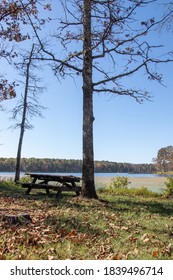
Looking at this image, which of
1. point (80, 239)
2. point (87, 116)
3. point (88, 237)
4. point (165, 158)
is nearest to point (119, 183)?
point (87, 116)

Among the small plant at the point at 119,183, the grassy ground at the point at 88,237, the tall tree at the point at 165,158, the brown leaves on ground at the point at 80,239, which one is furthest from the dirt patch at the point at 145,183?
the tall tree at the point at 165,158

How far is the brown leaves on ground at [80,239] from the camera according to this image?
190 inches

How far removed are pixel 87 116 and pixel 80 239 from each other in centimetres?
823

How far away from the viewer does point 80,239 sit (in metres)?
5.74

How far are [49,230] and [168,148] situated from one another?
102m

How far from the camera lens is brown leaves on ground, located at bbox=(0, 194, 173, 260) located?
4832 mm

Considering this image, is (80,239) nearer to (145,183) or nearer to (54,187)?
(54,187)

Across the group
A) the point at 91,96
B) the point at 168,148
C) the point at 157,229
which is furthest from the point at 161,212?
the point at 168,148

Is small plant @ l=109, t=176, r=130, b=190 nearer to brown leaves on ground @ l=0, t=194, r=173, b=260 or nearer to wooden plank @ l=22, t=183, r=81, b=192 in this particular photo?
wooden plank @ l=22, t=183, r=81, b=192

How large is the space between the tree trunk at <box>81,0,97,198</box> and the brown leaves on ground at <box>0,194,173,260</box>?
4400 millimetres

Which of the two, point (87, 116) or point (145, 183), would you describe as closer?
point (87, 116)

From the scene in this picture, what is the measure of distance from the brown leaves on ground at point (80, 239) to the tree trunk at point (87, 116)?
440cm

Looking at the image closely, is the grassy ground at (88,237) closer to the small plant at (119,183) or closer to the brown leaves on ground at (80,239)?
the brown leaves on ground at (80,239)
